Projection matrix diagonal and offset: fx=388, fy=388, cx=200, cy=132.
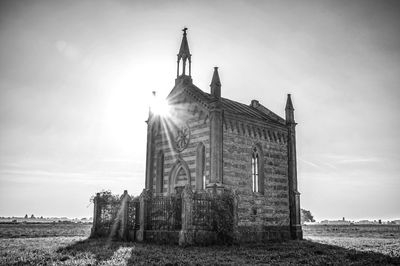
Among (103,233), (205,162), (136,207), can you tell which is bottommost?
(103,233)

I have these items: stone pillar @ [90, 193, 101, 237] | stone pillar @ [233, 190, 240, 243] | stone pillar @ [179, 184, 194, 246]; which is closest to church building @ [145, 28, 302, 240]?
stone pillar @ [233, 190, 240, 243]

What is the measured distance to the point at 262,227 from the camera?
30.3 meters

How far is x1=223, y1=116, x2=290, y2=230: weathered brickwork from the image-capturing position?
29234mm

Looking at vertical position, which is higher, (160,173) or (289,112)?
(289,112)

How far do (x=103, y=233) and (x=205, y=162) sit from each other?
9430mm

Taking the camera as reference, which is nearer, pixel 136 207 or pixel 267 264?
pixel 267 264

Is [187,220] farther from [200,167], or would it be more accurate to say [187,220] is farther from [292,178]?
[292,178]

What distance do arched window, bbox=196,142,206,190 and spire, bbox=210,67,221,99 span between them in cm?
401

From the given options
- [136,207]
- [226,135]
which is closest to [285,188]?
[226,135]

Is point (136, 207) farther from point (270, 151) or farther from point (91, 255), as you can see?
point (270, 151)

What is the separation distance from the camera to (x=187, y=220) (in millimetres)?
23406

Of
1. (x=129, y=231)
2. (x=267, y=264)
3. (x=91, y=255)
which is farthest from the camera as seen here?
(x=129, y=231)

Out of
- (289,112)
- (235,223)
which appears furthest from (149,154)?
(289,112)

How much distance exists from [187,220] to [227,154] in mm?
7283
